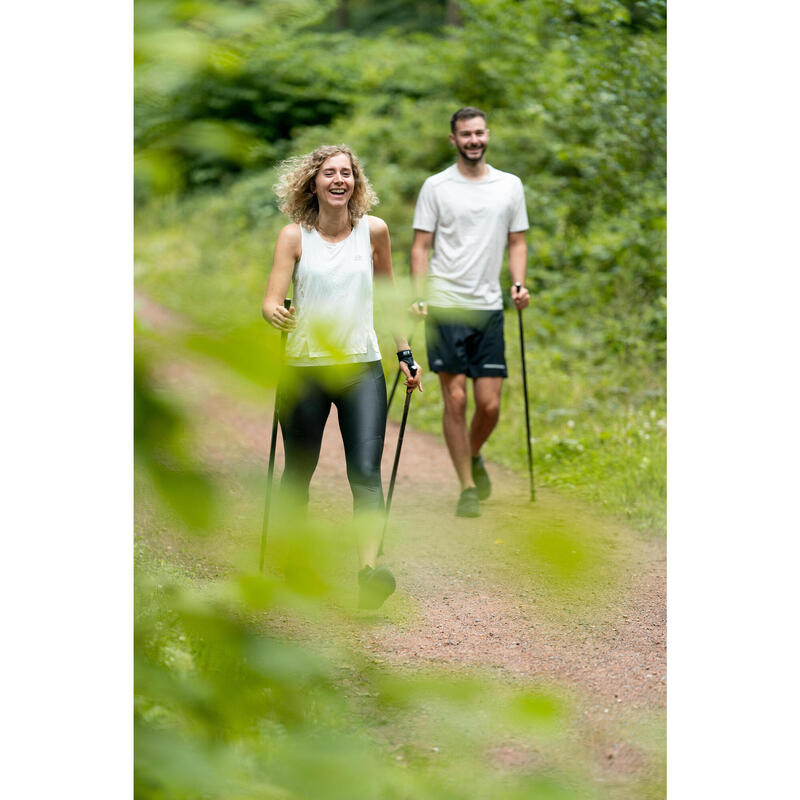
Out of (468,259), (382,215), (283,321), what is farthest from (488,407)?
(382,215)

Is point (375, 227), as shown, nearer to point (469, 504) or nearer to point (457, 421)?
point (457, 421)

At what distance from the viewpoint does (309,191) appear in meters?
4.82

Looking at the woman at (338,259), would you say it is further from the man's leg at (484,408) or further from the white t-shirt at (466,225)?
the man's leg at (484,408)

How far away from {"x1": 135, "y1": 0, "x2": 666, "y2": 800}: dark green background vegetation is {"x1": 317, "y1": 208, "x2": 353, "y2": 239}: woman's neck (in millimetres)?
628

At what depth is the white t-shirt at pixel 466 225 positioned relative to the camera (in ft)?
21.1

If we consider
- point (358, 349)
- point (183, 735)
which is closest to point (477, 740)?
point (183, 735)

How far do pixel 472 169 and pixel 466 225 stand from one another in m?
0.33

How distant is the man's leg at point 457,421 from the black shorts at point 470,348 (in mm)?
67

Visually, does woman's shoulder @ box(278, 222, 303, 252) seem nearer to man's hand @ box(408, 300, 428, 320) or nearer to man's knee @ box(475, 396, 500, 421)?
man's knee @ box(475, 396, 500, 421)

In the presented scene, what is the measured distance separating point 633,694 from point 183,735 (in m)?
3.14

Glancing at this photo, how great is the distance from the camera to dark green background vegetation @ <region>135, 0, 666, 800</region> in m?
1.28

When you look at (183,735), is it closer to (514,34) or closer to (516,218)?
(516,218)

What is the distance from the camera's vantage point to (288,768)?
1396 mm

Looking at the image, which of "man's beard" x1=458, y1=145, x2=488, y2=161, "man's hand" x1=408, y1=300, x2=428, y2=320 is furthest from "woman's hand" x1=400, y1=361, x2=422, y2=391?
"man's hand" x1=408, y1=300, x2=428, y2=320
